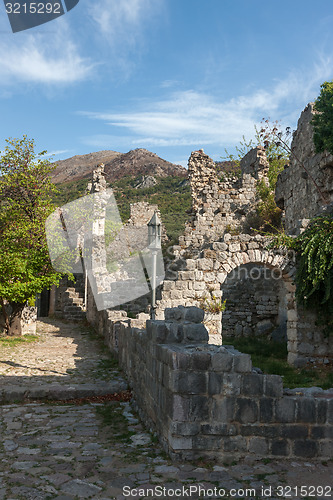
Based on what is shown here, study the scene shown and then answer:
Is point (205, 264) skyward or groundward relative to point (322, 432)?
skyward

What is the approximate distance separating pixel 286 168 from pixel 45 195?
9.00m

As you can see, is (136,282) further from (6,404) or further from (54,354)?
(6,404)

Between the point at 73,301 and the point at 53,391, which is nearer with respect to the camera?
the point at 53,391

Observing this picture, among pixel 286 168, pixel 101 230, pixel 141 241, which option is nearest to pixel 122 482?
pixel 286 168

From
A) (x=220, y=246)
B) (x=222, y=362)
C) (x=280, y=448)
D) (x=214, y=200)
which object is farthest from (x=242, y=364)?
(x=214, y=200)

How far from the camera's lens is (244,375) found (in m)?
4.16

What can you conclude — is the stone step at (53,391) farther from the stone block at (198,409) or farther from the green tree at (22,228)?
the green tree at (22,228)

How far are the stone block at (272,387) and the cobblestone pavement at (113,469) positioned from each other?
2.00 feet

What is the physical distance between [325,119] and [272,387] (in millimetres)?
10516

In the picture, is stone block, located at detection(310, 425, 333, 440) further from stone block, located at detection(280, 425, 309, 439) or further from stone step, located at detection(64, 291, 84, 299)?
stone step, located at detection(64, 291, 84, 299)

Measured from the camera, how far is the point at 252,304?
16078 mm

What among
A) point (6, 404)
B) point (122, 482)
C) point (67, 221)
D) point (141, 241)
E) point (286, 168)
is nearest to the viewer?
point (122, 482)

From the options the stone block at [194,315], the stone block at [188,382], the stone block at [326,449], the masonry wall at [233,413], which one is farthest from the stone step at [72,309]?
the stone block at [326,449]

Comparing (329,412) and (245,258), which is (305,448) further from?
(245,258)
